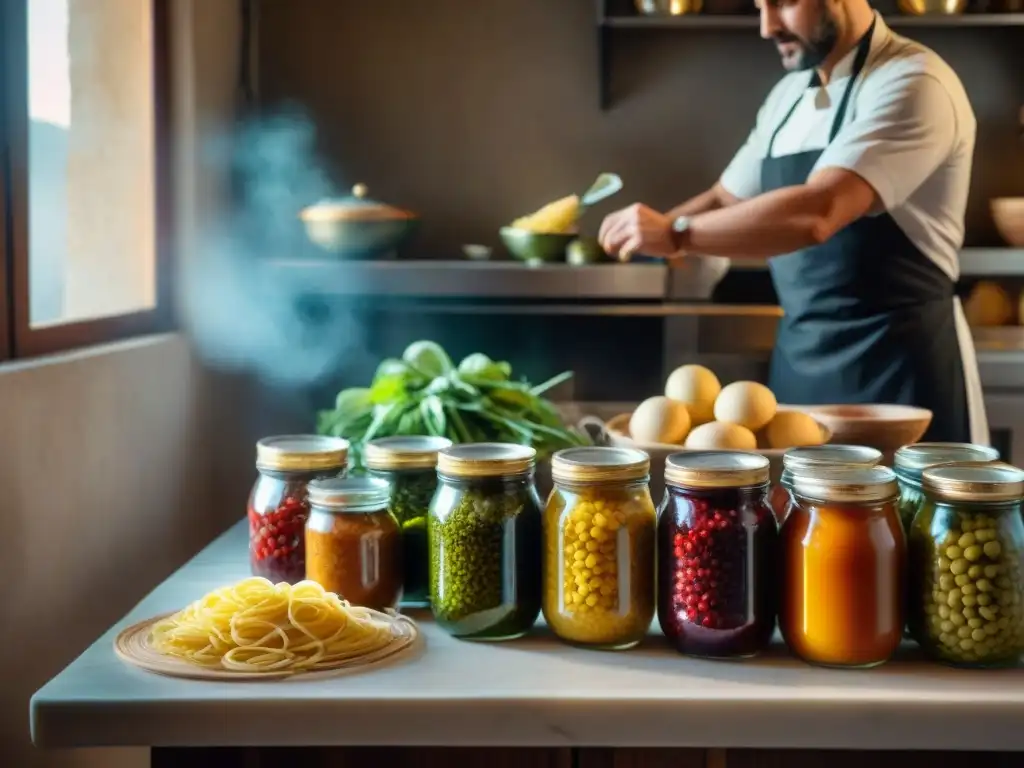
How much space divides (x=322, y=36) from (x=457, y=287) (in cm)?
87

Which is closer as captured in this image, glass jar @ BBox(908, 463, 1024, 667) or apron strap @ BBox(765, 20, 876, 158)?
glass jar @ BBox(908, 463, 1024, 667)

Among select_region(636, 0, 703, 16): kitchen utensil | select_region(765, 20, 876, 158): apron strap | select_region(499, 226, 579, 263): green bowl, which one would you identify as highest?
select_region(636, 0, 703, 16): kitchen utensil

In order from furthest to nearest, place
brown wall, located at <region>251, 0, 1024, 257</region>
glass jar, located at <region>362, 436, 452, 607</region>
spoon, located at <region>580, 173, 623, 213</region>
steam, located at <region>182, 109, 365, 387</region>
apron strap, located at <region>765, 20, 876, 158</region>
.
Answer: brown wall, located at <region>251, 0, 1024, 257</region>, steam, located at <region>182, 109, 365, 387</region>, spoon, located at <region>580, 173, 623, 213</region>, apron strap, located at <region>765, 20, 876, 158</region>, glass jar, located at <region>362, 436, 452, 607</region>

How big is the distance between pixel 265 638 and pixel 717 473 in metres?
0.45

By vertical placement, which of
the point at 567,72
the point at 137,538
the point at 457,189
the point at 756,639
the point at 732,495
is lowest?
the point at 137,538

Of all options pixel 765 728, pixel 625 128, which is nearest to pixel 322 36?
pixel 625 128

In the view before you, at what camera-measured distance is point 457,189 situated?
3.28 meters

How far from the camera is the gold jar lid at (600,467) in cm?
114

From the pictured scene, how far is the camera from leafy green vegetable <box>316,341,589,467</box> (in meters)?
1.69

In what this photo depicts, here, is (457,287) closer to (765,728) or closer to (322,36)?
(322,36)

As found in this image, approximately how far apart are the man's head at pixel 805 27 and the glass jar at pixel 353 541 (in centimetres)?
151

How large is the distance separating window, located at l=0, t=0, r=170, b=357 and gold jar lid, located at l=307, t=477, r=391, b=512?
697 millimetres

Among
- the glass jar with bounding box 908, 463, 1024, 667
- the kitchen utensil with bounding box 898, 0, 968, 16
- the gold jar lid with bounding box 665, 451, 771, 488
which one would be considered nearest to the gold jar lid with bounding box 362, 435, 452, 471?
the gold jar lid with bounding box 665, 451, 771, 488

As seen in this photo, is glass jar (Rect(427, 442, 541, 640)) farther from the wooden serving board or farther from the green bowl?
the green bowl
